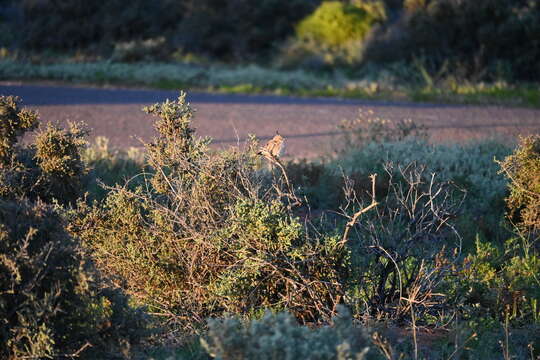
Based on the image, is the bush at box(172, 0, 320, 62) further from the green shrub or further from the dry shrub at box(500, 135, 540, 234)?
the dry shrub at box(500, 135, 540, 234)

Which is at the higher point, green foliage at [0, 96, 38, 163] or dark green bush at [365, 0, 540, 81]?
dark green bush at [365, 0, 540, 81]

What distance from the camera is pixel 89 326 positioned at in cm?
354

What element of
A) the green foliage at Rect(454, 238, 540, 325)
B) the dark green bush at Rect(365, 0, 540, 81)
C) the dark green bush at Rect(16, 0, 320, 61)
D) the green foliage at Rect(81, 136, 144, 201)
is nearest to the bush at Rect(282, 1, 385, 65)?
the dark green bush at Rect(16, 0, 320, 61)

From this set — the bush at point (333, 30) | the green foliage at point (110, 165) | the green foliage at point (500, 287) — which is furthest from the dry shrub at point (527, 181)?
the bush at point (333, 30)

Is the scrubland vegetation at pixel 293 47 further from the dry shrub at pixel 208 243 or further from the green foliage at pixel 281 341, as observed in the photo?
the green foliage at pixel 281 341

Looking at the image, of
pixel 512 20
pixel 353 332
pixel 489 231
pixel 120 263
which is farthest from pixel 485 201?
pixel 512 20

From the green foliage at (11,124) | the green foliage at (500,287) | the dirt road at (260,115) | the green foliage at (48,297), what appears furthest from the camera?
the dirt road at (260,115)

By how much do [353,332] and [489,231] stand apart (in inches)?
161

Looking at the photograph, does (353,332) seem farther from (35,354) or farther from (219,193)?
(219,193)

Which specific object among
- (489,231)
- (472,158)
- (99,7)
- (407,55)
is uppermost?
(99,7)

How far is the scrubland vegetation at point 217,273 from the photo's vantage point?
3432 millimetres

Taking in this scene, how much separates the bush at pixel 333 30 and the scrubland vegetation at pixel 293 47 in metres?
0.04

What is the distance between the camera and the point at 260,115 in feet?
40.8

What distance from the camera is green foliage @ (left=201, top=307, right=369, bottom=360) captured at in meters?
2.90
